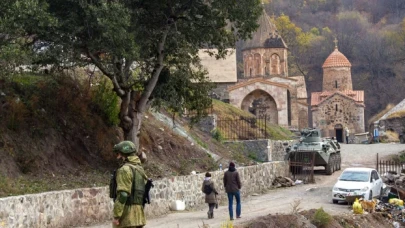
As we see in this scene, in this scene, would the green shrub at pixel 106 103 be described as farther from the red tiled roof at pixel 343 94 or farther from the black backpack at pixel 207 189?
the red tiled roof at pixel 343 94

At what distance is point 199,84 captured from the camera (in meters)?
22.2

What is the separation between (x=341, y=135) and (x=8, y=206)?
57.5m

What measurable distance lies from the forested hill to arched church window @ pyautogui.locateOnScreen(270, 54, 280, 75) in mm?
24788

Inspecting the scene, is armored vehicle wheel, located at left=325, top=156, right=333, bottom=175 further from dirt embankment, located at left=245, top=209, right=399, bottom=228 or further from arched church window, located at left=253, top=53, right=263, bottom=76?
arched church window, located at left=253, top=53, right=263, bottom=76

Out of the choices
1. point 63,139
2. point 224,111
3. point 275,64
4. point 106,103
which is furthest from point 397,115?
point 63,139

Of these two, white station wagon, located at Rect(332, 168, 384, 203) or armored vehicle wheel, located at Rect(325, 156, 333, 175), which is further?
armored vehicle wheel, located at Rect(325, 156, 333, 175)

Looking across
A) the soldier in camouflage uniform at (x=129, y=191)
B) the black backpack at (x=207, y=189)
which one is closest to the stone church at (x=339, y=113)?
the black backpack at (x=207, y=189)

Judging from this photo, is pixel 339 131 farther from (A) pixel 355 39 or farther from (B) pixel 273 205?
(B) pixel 273 205

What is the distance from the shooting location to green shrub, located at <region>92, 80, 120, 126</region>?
21891 mm

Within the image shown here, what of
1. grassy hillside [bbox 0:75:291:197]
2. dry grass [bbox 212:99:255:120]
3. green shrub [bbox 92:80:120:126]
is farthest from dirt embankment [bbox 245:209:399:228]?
dry grass [bbox 212:99:255:120]

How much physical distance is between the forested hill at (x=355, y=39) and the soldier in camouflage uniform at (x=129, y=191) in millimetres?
77432

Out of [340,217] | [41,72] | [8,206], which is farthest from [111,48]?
[340,217]

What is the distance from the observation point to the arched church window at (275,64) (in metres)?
63.2

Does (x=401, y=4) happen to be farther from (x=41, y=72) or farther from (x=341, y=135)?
(x=41, y=72)
